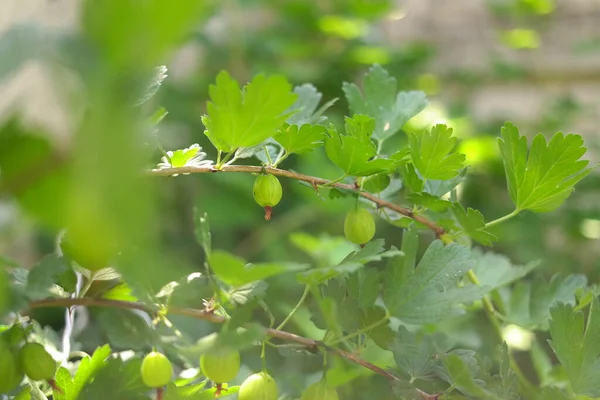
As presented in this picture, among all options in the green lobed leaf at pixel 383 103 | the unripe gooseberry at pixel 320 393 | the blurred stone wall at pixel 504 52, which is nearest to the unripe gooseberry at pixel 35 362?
the unripe gooseberry at pixel 320 393

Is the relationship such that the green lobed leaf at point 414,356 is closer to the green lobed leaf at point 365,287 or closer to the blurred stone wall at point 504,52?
the green lobed leaf at point 365,287

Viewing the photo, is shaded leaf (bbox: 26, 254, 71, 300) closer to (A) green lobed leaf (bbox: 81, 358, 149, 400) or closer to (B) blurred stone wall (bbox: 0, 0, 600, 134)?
(A) green lobed leaf (bbox: 81, 358, 149, 400)

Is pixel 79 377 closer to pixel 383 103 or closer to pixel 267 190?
pixel 267 190

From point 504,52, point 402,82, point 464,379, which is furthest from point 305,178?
point 504,52

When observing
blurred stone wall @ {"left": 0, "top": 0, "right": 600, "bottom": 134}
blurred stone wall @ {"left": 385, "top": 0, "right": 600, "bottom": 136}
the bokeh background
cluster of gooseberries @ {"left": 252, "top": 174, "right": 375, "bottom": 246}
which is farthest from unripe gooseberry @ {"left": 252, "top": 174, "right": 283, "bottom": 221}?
blurred stone wall @ {"left": 385, "top": 0, "right": 600, "bottom": 136}

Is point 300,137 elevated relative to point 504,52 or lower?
elevated

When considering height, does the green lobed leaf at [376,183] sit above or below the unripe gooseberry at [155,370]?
above
